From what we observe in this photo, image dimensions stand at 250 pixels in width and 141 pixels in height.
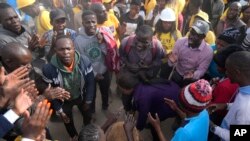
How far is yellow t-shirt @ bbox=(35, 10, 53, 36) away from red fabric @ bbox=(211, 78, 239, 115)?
311cm

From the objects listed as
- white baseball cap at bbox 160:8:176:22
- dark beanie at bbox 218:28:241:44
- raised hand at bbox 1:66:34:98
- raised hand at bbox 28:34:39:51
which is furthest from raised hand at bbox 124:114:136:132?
white baseball cap at bbox 160:8:176:22

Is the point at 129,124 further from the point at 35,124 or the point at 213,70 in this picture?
the point at 213,70

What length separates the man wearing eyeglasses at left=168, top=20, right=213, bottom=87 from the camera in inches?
156

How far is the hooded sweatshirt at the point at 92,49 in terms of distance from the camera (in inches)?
162

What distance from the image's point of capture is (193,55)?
406 cm

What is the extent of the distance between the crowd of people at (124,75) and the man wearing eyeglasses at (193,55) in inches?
0.6

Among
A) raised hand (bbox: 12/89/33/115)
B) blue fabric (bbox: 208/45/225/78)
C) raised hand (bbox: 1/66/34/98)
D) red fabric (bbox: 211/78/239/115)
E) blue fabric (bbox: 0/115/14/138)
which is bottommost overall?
blue fabric (bbox: 208/45/225/78)

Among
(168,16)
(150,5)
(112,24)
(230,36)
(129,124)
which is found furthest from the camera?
(150,5)

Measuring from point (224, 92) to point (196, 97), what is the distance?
2.75 ft

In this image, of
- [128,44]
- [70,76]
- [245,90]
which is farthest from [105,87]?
[245,90]

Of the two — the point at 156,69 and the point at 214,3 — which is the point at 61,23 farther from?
the point at 214,3

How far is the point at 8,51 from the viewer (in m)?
3.07

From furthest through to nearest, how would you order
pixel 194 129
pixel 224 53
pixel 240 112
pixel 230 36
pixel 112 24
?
pixel 112 24
pixel 230 36
pixel 224 53
pixel 240 112
pixel 194 129

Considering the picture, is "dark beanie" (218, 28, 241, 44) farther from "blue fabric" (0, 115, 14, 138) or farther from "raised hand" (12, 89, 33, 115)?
"blue fabric" (0, 115, 14, 138)
